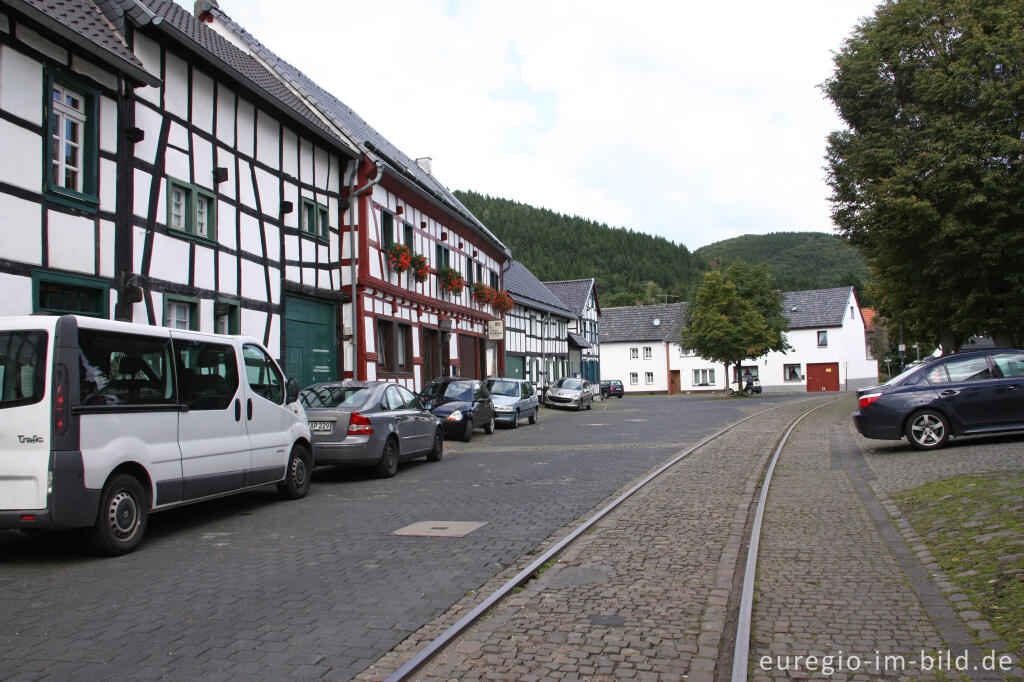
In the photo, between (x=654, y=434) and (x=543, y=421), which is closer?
(x=654, y=434)

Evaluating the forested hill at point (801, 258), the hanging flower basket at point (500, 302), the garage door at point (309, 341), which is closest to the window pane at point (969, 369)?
the garage door at point (309, 341)

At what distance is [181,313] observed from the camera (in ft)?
47.6

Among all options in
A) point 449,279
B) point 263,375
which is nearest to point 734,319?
point 449,279

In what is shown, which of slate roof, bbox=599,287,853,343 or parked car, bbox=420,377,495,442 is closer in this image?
parked car, bbox=420,377,495,442

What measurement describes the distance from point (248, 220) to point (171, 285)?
122 inches

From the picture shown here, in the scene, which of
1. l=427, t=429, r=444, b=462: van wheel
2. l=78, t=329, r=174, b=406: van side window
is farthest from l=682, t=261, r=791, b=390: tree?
l=78, t=329, r=174, b=406: van side window

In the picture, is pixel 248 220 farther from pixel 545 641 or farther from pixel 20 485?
pixel 545 641

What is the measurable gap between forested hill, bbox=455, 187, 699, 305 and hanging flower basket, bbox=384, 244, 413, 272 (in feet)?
243

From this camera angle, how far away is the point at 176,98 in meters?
14.4

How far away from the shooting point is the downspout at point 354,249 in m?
20.8

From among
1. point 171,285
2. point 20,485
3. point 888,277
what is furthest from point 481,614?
point 888,277

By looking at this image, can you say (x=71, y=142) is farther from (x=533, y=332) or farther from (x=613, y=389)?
(x=613, y=389)

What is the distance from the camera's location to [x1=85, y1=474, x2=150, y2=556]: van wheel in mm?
A: 6965

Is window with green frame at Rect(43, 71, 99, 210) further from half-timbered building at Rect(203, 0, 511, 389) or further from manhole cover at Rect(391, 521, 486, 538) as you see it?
half-timbered building at Rect(203, 0, 511, 389)
